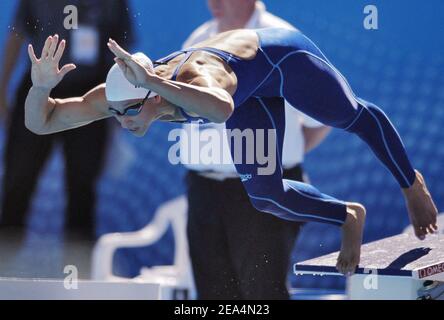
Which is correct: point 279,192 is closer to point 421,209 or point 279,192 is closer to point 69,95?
point 421,209

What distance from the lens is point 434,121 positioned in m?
5.20

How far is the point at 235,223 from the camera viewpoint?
5.39m

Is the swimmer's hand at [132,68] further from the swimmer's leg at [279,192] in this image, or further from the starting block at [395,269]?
the starting block at [395,269]

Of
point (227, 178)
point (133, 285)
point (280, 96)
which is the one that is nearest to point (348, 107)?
point (280, 96)

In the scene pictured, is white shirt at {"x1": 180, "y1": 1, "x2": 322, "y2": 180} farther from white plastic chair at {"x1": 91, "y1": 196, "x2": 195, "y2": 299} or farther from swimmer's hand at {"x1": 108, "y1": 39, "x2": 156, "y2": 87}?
swimmer's hand at {"x1": 108, "y1": 39, "x2": 156, "y2": 87}

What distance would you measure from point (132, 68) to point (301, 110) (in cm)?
127

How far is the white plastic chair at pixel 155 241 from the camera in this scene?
5399mm

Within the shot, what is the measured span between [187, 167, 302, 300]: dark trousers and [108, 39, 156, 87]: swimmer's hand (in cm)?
180

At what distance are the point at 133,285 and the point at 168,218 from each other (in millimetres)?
430

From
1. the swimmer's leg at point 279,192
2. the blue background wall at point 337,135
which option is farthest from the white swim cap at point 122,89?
the blue background wall at point 337,135

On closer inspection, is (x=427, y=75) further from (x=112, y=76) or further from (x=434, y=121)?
(x=112, y=76)

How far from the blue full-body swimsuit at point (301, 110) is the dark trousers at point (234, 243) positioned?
52 centimetres

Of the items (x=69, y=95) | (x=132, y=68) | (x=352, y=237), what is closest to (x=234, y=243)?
(x=352, y=237)

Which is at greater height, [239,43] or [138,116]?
[239,43]
